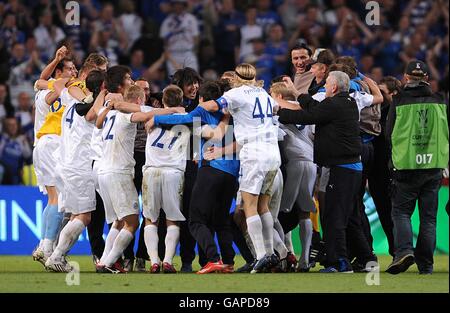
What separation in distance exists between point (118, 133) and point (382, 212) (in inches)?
133

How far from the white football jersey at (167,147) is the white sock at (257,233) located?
1.02 metres

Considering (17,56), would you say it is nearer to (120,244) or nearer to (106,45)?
(106,45)

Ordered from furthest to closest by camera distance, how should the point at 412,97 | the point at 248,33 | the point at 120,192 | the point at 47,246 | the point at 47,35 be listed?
the point at 248,33
the point at 47,35
the point at 47,246
the point at 120,192
the point at 412,97

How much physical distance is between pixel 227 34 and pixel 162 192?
30.4ft

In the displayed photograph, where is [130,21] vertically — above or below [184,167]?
above

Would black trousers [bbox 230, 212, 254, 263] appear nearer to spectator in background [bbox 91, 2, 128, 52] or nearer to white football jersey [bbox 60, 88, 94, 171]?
white football jersey [bbox 60, 88, 94, 171]

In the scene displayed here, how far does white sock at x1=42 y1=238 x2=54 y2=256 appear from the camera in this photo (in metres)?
14.1

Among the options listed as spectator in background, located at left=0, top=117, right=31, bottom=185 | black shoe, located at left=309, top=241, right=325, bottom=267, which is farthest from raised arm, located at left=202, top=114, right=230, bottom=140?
spectator in background, located at left=0, top=117, right=31, bottom=185

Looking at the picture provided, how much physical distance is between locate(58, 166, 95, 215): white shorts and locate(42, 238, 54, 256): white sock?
74 centimetres

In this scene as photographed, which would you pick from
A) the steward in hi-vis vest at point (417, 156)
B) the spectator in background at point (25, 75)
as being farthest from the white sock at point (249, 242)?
the spectator in background at point (25, 75)

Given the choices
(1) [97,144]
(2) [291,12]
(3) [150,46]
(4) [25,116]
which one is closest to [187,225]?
(1) [97,144]

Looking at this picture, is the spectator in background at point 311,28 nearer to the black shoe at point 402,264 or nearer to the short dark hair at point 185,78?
the short dark hair at point 185,78

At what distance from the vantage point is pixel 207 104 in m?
12.7

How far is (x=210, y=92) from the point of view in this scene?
13141 millimetres
